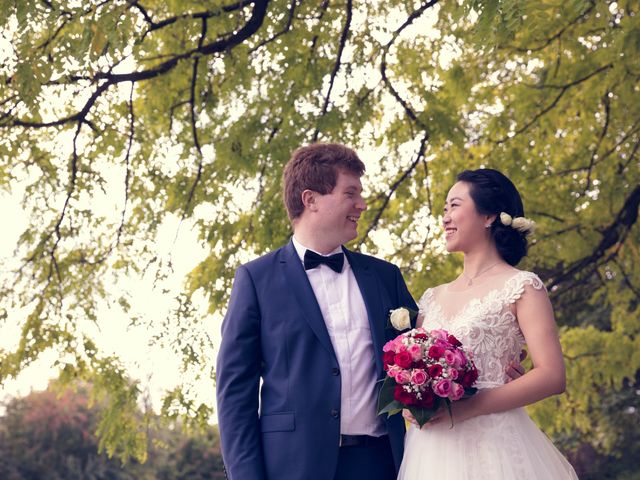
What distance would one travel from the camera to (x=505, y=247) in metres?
4.29

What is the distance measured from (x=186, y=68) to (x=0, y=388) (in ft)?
9.86

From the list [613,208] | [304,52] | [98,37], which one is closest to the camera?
[98,37]

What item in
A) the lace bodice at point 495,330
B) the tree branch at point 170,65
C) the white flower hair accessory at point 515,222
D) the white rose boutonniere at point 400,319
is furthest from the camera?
the tree branch at point 170,65

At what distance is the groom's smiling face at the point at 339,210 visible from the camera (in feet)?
13.2

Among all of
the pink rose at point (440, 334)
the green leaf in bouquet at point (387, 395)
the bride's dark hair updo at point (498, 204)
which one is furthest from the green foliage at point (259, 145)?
the green leaf in bouquet at point (387, 395)

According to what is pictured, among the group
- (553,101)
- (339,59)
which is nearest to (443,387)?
(339,59)

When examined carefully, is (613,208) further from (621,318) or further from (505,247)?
(505,247)

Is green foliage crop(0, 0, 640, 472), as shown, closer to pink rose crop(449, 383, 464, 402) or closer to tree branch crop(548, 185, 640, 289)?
tree branch crop(548, 185, 640, 289)

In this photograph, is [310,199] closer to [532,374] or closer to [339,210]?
[339,210]

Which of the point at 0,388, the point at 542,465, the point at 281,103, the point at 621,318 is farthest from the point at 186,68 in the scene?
the point at 621,318

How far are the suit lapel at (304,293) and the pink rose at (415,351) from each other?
293 millimetres

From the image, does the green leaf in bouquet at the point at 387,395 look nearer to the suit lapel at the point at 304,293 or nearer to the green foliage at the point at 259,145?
the suit lapel at the point at 304,293

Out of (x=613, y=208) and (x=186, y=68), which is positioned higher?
(x=186, y=68)

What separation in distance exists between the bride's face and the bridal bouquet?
594 millimetres
